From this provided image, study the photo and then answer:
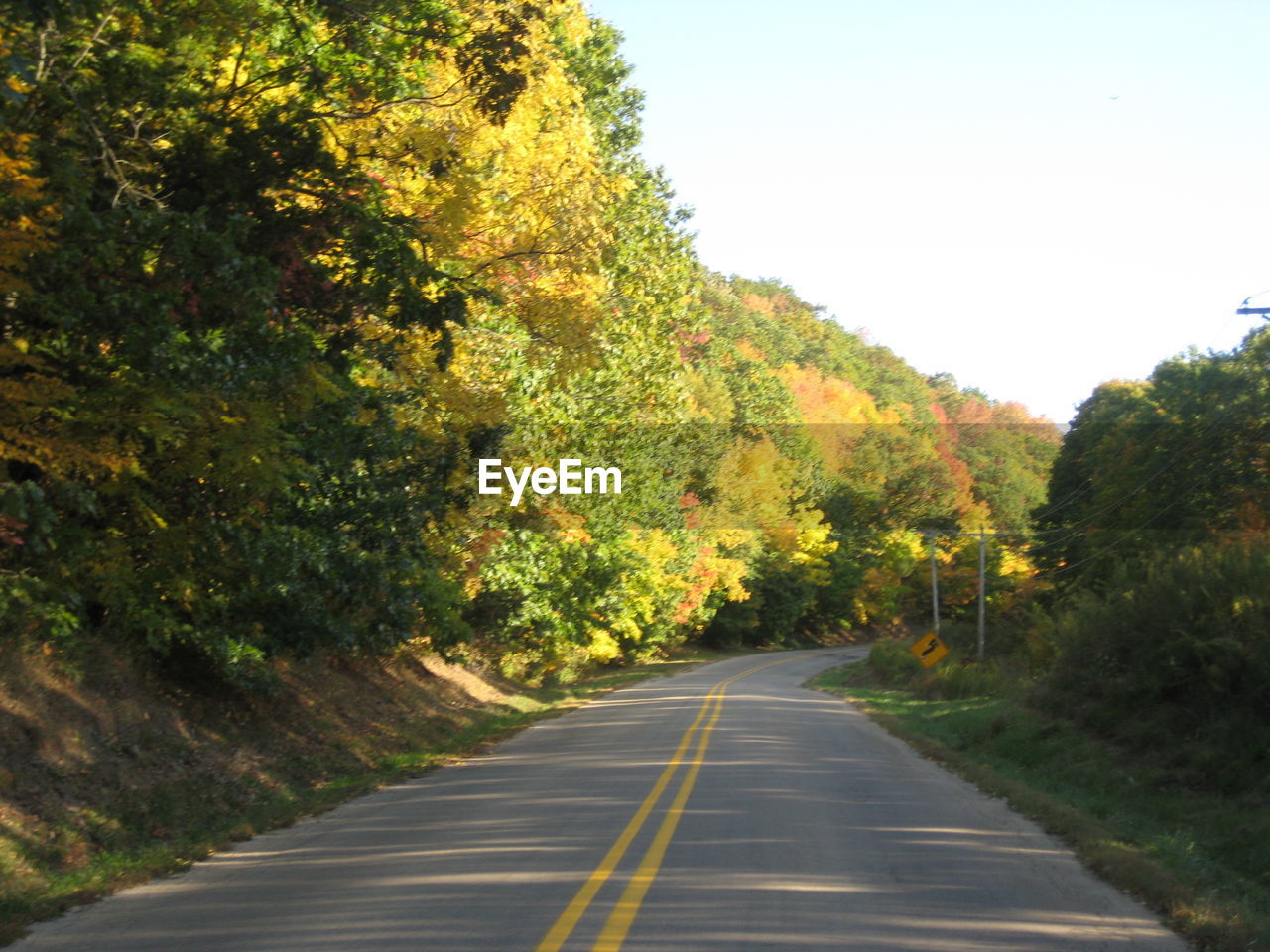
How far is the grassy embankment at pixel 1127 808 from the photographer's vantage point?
9.10 meters

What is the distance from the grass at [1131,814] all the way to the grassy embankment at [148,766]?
7.81 m

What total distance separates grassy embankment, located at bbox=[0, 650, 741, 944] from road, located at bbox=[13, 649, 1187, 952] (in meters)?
0.65

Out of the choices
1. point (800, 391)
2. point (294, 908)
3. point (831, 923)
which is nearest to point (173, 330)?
point (294, 908)

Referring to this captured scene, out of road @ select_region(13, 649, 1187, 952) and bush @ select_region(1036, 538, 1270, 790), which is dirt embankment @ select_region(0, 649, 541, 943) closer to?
road @ select_region(13, 649, 1187, 952)

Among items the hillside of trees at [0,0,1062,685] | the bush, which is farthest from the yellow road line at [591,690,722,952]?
the bush

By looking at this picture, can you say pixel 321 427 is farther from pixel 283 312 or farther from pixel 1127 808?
pixel 1127 808

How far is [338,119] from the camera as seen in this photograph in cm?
1505

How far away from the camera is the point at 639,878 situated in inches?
366

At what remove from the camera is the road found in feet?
25.2

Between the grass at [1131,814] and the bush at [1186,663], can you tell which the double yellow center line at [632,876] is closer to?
the grass at [1131,814]

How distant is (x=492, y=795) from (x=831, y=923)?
23.0 feet

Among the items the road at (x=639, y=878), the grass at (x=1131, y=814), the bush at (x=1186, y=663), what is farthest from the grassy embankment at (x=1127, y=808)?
the bush at (x=1186, y=663)

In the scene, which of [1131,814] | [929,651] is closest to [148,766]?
[1131,814]

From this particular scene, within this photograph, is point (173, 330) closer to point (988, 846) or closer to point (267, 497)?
point (267, 497)
